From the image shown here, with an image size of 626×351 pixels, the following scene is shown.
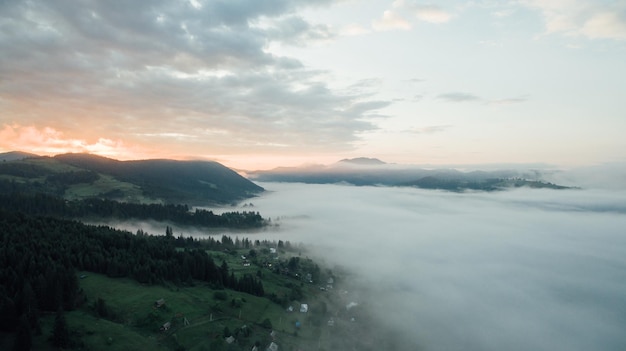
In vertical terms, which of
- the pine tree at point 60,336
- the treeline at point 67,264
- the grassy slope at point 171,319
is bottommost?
the grassy slope at point 171,319

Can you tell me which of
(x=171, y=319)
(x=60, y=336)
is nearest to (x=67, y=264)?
(x=171, y=319)

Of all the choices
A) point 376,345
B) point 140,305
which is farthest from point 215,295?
point 376,345

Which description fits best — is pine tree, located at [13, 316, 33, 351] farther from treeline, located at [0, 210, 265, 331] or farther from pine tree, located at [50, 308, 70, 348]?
pine tree, located at [50, 308, 70, 348]

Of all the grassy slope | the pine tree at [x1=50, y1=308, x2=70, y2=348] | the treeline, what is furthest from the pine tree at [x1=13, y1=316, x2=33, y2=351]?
the pine tree at [x1=50, y1=308, x2=70, y2=348]

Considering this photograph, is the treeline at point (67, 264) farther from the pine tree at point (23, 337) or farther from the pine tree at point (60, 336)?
the pine tree at point (60, 336)

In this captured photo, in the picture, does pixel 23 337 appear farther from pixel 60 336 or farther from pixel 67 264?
pixel 67 264

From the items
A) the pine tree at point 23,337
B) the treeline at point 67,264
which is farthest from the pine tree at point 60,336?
the treeline at point 67,264

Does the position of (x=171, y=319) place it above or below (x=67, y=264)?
below

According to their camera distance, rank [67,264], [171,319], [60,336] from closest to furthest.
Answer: [60,336] < [171,319] < [67,264]
